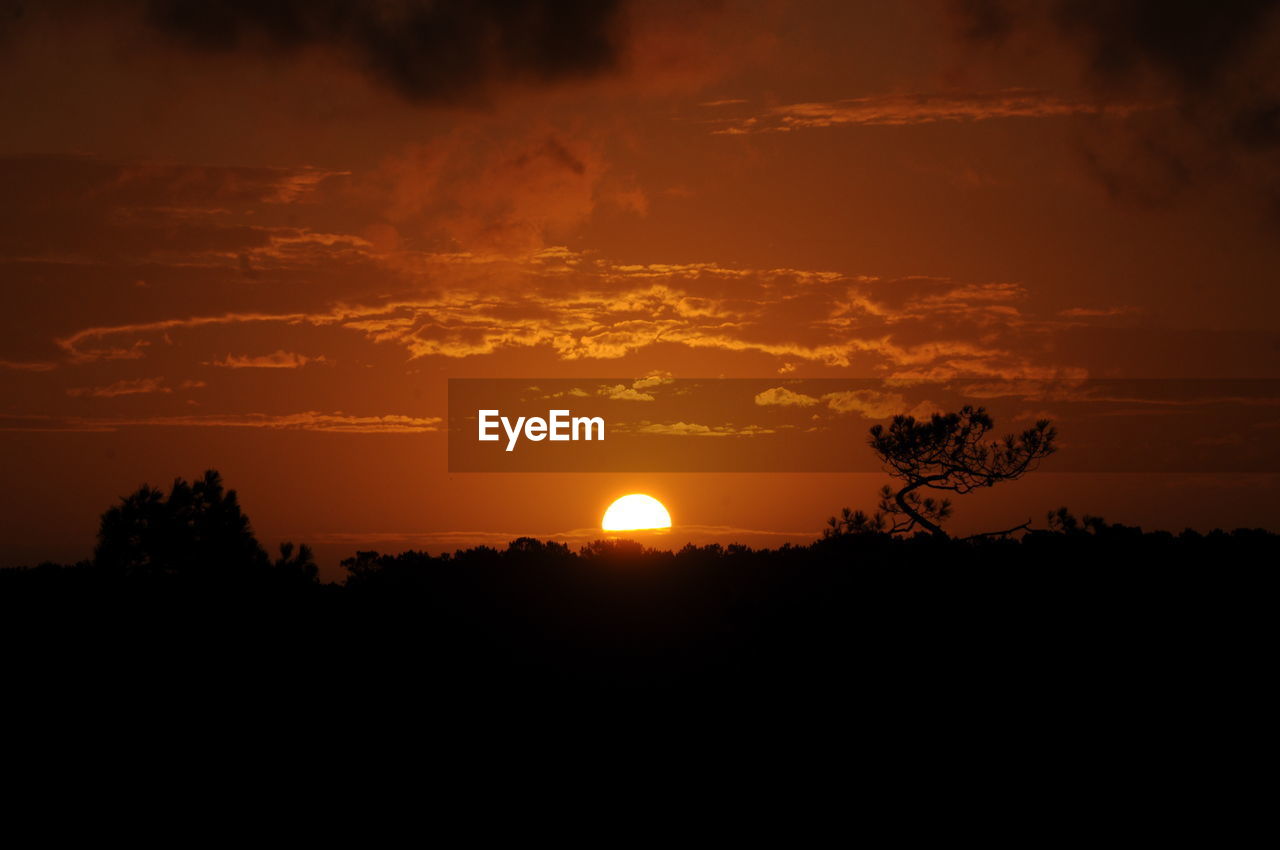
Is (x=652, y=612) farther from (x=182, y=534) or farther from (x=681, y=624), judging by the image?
(x=182, y=534)

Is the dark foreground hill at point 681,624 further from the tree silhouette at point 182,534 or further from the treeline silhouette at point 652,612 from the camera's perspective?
the tree silhouette at point 182,534

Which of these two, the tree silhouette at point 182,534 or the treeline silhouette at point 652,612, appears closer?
the treeline silhouette at point 652,612

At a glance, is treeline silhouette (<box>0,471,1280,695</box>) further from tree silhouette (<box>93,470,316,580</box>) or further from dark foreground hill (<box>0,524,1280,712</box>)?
tree silhouette (<box>93,470,316,580</box>)

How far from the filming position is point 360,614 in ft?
59.8

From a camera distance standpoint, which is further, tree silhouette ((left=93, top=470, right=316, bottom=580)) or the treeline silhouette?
tree silhouette ((left=93, top=470, right=316, bottom=580))

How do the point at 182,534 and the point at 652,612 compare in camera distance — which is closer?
the point at 652,612

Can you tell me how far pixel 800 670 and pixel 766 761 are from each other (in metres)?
2.08

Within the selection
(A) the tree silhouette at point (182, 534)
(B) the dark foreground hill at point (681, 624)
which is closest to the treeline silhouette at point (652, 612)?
(B) the dark foreground hill at point (681, 624)

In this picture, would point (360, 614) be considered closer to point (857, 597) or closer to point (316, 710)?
point (316, 710)

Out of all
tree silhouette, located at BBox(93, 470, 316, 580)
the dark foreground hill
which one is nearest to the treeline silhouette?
the dark foreground hill

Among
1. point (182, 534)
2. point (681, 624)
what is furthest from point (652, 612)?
point (182, 534)

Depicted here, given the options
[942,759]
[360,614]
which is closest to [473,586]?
[360,614]

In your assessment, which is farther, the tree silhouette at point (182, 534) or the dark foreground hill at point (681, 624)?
the tree silhouette at point (182, 534)

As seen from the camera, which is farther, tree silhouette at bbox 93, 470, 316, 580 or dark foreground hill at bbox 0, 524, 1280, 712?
tree silhouette at bbox 93, 470, 316, 580
